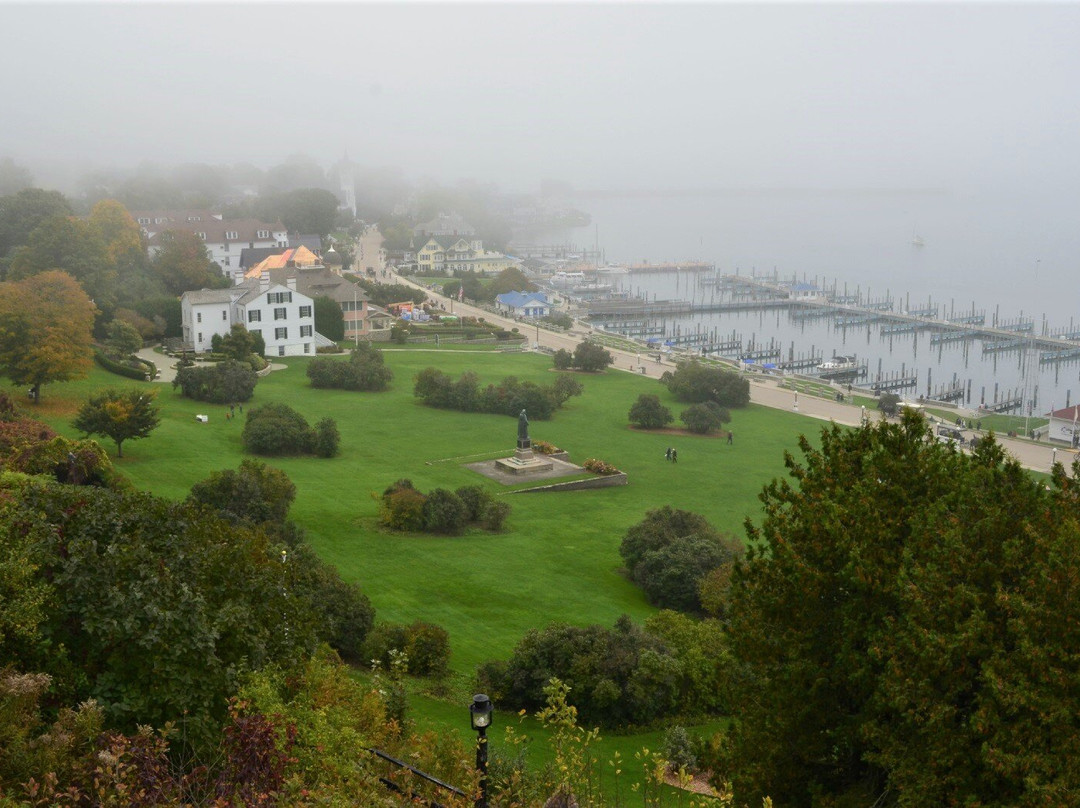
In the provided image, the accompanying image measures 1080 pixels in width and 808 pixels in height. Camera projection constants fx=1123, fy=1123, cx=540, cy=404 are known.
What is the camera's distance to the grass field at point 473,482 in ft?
82.3

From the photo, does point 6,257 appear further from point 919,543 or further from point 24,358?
point 919,543

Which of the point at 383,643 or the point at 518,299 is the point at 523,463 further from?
the point at 518,299

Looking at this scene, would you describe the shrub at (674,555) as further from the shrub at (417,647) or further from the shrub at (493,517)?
the shrub at (417,647)

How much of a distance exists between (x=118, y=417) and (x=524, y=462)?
43.5ft

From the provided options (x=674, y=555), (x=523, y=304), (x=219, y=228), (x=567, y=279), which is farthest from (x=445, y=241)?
(x=674, y=555)

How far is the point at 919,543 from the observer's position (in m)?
11.3

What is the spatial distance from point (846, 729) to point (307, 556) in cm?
1365

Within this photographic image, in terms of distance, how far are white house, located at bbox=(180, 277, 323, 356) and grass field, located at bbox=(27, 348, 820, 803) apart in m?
1.80

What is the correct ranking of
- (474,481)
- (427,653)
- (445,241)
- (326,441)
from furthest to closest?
(445,241) < (326,441) < (474,481) < (427,653)

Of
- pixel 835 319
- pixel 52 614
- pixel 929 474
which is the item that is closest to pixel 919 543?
pixel 929 474

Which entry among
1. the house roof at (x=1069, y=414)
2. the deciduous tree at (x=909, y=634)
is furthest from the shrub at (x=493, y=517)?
the house roof at (x=1069, y=414)

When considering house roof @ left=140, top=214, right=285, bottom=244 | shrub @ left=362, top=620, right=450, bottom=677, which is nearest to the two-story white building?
house roof @ left=140, top=214, right=285, bottom=244

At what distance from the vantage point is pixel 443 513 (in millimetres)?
30391

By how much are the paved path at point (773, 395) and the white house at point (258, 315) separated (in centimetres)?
1640
